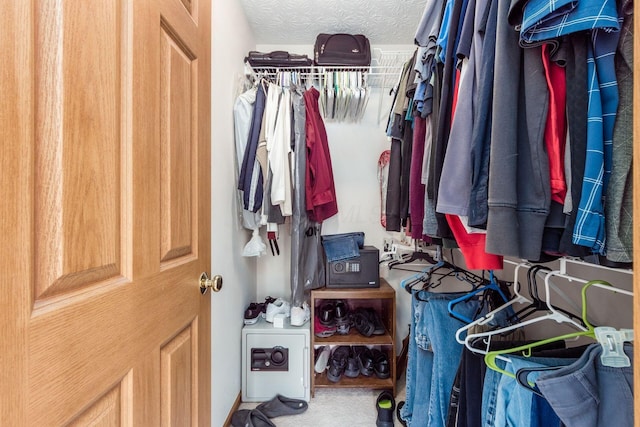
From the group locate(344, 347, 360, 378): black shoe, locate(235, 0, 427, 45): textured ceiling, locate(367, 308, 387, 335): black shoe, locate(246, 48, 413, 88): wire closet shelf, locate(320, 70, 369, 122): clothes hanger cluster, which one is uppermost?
locate(235, 0, 427, 45): textured ceiling

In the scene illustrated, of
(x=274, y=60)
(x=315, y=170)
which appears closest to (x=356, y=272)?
(x=315, y=170)

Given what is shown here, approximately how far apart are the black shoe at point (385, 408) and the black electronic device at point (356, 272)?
0.60 m

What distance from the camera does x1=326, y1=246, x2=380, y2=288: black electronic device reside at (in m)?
1.82

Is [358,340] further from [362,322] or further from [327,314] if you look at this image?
[327,314]

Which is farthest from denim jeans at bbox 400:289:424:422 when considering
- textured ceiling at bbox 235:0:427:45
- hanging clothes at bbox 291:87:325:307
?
textured ceiling at bbox 235:0:427:45

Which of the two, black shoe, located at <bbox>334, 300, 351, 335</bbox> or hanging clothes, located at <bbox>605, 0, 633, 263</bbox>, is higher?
hanging clothes, located at <bbox>605, 0, 633, 263</bbox>

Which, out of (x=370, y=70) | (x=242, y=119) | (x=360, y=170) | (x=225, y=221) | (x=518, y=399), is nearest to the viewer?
(x=518, y=399)

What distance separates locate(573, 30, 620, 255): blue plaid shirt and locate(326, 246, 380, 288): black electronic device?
1.35m

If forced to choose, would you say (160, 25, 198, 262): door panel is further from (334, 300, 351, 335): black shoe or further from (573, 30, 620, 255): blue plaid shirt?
(334, 300, 351, 335): black shoe

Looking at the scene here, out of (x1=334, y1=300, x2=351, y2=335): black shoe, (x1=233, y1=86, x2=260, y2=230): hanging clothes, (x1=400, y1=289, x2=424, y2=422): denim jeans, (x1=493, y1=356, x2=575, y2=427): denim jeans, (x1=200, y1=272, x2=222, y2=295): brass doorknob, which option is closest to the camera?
(x1=493, y1=356, x2=575, y2=427): denim jeans

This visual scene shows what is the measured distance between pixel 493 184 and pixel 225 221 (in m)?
1.23

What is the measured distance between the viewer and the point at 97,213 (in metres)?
0.49

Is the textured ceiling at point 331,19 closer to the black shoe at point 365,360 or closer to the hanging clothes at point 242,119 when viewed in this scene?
the hanging clothes at point 242,119

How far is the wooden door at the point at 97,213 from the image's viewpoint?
0.36m
